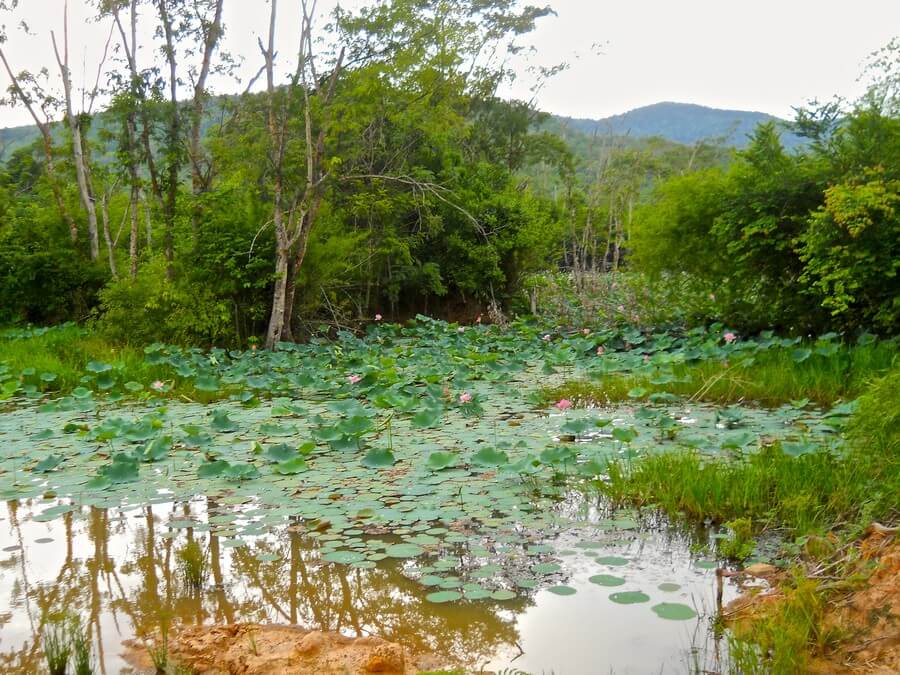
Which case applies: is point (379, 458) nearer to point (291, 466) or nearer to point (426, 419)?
point (291, 466)

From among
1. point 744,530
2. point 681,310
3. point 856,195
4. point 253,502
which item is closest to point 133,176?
point 681,310

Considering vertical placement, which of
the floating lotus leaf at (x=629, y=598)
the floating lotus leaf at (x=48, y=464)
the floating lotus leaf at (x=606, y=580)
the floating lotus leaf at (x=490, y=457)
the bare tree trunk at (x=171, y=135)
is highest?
the bare tree trunk at (x=171, y=135)

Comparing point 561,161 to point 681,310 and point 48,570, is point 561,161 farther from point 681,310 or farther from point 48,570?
point 48,570

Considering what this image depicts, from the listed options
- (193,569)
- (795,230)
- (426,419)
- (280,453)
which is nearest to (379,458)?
(280,453)

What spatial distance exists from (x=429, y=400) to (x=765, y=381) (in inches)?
102

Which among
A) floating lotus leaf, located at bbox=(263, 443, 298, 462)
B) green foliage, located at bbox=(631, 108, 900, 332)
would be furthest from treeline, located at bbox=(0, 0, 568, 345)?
floating lotus leaf, located at bbox=(263, 443, 298, 462)

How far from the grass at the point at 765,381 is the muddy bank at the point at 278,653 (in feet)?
11.3

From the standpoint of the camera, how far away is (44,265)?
1248cm

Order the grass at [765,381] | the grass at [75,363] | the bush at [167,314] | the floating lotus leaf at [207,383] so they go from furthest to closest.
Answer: the bush at [167,314], the grass at [75,363], the floating lotus leaf at [207,383], the grass at [765,381]

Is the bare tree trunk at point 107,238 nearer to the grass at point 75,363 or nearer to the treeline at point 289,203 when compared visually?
the treeline at point 289,203

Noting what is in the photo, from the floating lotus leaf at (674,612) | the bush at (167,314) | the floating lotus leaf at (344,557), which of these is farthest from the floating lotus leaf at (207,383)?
the floating lotus leaf at (674,612)

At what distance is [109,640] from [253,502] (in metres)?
1.29

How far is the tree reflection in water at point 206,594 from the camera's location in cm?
230

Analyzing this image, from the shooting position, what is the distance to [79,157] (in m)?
13.6
